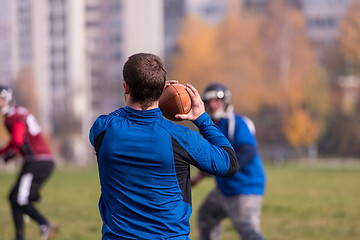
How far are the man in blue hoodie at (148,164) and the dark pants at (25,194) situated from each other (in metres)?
5.15

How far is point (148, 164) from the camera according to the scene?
315 centimetres

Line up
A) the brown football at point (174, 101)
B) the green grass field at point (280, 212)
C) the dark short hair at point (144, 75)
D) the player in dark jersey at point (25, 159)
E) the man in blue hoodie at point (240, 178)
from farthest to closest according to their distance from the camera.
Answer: the green grass field at point (280, 212) < the player in dark jersey at point (25, 159) < the man in blue hoodie at point (240, 178) < the brown football at point (174, 101) < the dark short hair at point (144, 75)

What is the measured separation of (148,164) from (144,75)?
0.52m

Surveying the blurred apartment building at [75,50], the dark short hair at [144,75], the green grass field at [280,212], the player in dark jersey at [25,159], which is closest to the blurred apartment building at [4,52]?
the blurred apartment building at [75,50]

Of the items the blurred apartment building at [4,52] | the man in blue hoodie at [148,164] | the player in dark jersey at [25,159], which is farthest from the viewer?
the blurred apartment building at [4,52]

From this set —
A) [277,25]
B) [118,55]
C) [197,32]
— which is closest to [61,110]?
[118,55]

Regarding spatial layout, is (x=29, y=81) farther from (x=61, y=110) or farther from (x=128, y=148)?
(x=128, y=148)

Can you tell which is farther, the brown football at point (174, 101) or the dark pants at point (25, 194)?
the dark pants at point (25, 194)

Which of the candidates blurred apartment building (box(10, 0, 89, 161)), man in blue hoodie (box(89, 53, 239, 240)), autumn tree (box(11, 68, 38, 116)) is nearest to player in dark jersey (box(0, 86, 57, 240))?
man in blue hoodie (box(89, 53, 239, 240))

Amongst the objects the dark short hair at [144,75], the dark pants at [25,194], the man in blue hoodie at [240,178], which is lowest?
the dark pants at [25,194]

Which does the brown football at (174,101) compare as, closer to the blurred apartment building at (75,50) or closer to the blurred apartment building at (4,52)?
the blurred apartment building at (75,50)

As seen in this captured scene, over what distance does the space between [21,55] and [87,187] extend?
50761 mm

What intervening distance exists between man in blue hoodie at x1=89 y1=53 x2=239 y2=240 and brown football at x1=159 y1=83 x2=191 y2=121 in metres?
0.25

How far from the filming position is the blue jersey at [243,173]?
20.2 feet
